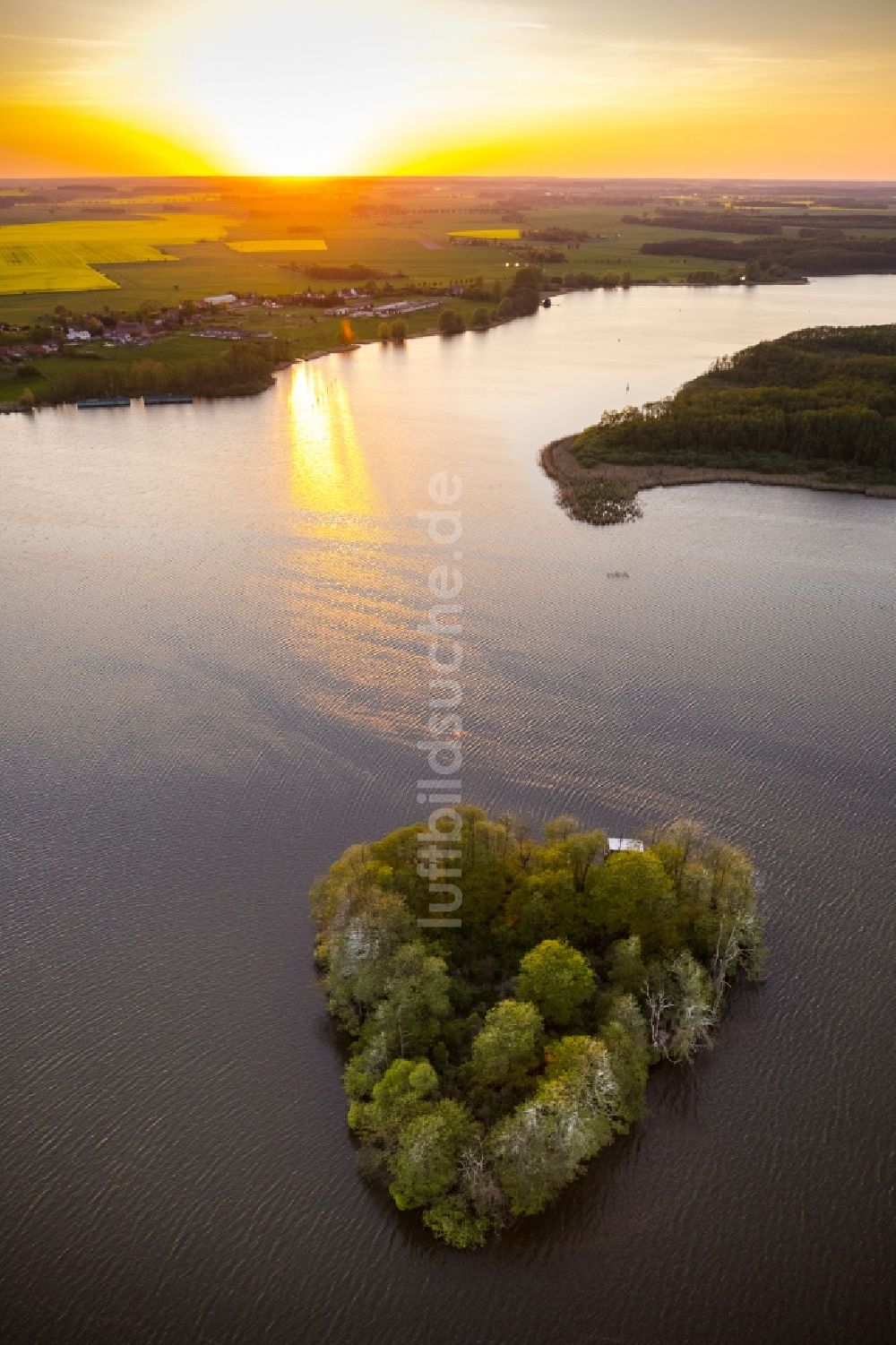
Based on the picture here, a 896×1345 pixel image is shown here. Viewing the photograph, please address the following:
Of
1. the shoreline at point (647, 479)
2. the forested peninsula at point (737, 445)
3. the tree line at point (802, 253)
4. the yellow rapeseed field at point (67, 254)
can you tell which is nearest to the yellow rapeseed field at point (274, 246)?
the yellow rapeseed field at point (67, 254)

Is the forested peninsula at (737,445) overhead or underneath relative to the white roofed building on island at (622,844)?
overhead

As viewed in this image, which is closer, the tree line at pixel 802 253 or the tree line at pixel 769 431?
the tree line at pixel 769 431

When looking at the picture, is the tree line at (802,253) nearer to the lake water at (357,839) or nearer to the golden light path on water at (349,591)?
the lake water at (357,839)

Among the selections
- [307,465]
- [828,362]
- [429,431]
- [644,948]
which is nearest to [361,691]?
[644,948]

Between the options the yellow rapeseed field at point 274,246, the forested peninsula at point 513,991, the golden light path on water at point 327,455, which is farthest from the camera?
the yellow rapeseed field at point 274,246

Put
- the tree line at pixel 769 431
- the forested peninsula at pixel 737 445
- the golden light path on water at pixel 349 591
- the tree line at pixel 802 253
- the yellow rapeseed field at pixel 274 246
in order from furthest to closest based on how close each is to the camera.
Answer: the yellow rapeseed field at pixel 274 246 < the tree line at pixel 802 253 < the tree line at pixel 769 431 < the forested peninsula at pixel 737 445 < the golden light path on water at pixel 349 591
